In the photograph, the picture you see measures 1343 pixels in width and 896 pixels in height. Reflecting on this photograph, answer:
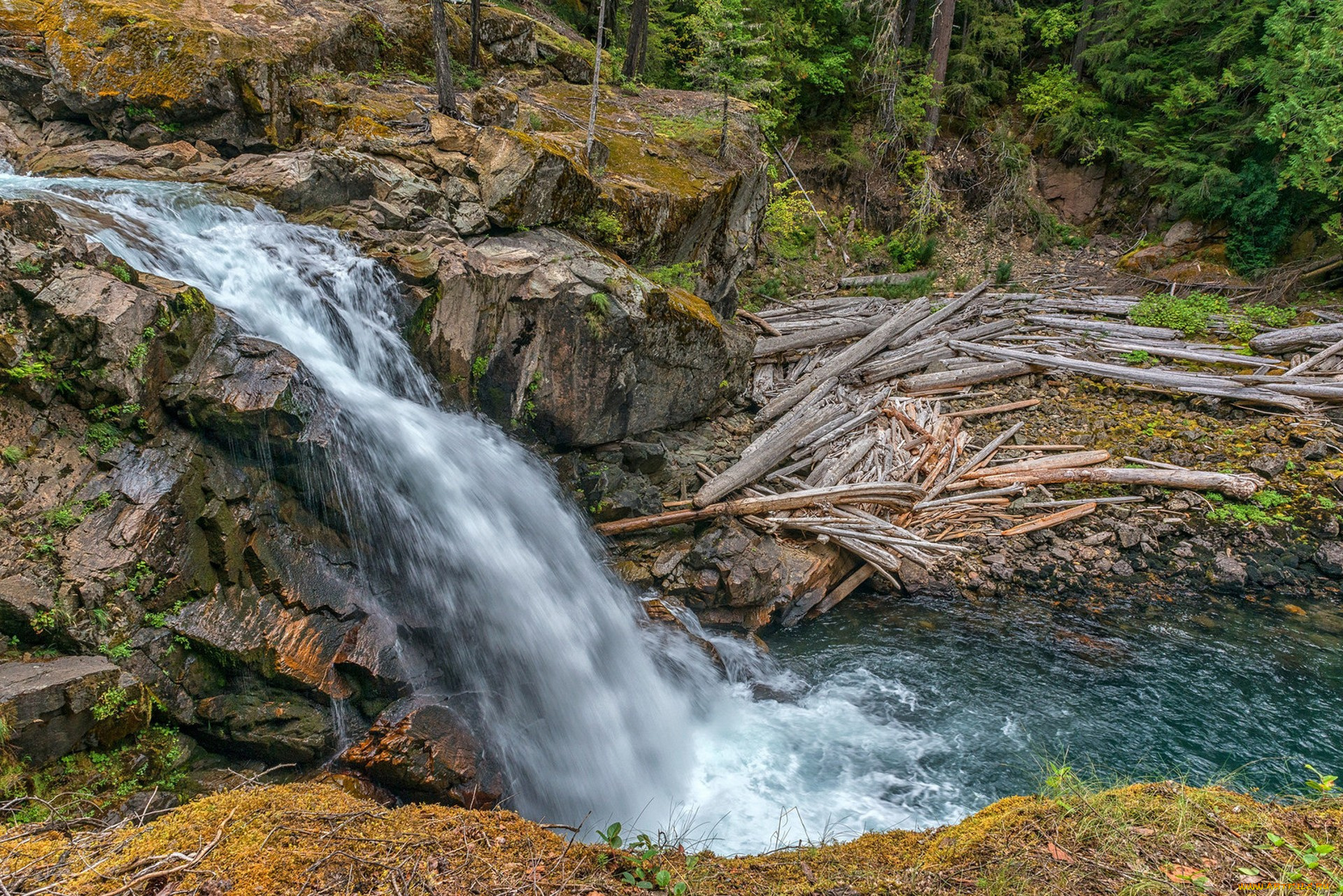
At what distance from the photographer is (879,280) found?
16.6m

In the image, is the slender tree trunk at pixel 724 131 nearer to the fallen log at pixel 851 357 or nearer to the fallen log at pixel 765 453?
the fallen log at pixel 851 357

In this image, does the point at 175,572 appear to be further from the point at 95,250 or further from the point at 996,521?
the point at 996,521

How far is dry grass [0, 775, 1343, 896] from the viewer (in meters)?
2.46

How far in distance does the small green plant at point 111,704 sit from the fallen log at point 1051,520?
9962mm

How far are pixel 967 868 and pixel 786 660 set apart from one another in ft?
15.9

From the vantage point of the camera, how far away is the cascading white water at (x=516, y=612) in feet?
18.8

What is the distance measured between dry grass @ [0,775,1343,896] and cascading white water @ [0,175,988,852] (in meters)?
2.26

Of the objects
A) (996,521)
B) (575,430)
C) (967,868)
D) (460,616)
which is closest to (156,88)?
(575,430)

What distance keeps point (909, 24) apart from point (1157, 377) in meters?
13.1

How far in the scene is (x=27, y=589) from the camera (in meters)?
4.27

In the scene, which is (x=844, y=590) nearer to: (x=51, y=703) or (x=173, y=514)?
(x=173, y=514)

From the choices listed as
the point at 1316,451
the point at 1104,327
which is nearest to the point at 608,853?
the point at 1316,451

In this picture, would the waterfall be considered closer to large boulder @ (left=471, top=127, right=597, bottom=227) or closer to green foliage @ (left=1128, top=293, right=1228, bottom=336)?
large boulder @ (left=471, top=127, right=597, bottom=227)

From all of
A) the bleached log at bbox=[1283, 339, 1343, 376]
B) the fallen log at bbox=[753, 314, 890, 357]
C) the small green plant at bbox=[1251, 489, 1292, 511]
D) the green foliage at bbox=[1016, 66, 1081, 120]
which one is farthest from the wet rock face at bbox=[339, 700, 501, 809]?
the green foliage at bbox=[1016, 66, 1081, 120]
